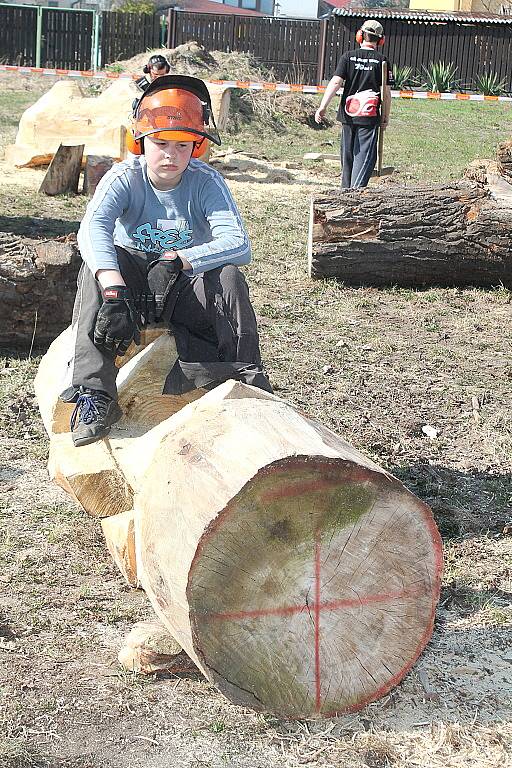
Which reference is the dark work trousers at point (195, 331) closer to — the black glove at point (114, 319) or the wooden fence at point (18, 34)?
the black glove at point (114, 319)

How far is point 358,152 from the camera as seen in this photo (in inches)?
387

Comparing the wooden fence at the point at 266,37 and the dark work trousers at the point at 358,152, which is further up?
the wooden fence at the point at 266,37

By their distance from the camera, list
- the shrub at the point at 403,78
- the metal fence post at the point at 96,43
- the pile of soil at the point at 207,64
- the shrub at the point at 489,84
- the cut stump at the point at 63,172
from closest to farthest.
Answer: the cut stump at the point at 63,172
the pile of soil at the point at 207,64
the shrub at the point at 403,78
the shrub at the point at 489,84
the metal fence post at the point at 96,43

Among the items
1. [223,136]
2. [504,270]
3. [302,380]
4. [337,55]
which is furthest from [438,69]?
[302,380]

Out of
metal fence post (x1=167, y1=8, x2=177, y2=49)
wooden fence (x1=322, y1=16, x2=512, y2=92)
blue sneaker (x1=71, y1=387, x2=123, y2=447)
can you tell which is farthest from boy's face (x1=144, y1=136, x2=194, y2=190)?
wooden fence (x1=322, y1=16, x2=512, y2=92)

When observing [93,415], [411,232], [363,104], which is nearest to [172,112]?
[93,415]

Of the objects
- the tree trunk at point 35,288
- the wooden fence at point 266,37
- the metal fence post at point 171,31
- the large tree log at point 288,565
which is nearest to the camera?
the large tree log at point 288,565

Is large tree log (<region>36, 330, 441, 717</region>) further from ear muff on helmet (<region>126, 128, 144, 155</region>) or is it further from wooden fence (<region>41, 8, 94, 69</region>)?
wooden fence (<region>41, 8, 94, 69</region>)

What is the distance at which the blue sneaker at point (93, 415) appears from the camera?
3809 mm

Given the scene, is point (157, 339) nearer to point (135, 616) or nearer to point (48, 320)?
point (135, 616)

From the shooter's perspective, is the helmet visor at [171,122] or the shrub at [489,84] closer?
the helmet visor at [171,122]

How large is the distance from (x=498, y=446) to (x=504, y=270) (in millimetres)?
3113

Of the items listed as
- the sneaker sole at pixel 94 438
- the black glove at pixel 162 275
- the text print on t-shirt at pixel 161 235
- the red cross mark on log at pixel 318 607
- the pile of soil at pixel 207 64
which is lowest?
the red cross mark on log at pixel 318 607

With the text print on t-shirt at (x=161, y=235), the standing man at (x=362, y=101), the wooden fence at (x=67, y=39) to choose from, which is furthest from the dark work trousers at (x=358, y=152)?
the wooden fence at (x=67, y=39)
